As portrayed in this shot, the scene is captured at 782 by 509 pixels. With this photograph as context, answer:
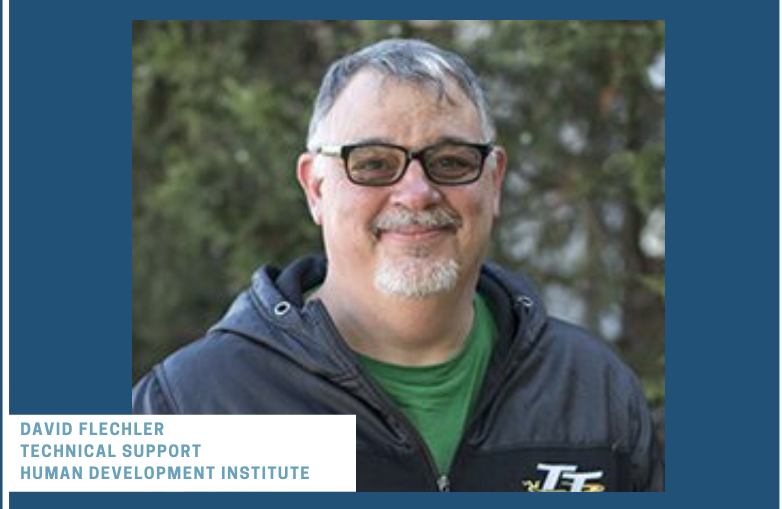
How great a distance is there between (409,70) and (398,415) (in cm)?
83

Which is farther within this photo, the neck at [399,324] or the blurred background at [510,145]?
the blurred background at [510,145]

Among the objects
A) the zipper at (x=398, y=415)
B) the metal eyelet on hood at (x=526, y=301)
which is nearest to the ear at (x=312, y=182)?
the zipper at (x=398, y=415)

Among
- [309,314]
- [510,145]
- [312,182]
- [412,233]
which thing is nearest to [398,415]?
[309,314]

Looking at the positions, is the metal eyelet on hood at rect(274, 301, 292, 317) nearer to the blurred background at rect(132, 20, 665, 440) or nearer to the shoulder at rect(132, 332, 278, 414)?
the shoulder at rect(132, 332, 278, 414)

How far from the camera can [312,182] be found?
2.91 meters

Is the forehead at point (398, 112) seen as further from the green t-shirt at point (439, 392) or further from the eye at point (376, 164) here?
the green t-shirt at point (439, 392)

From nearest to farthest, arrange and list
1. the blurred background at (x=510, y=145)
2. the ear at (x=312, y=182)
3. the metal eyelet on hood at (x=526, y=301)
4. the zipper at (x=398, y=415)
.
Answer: the zipper at (x=398, y=415), the ear at (x=312, y=182), the metal eyelet on hood at (x=526, y=301), the blurred background at (x=510, y=145)

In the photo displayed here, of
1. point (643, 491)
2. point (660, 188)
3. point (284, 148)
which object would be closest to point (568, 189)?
point (660, 188)

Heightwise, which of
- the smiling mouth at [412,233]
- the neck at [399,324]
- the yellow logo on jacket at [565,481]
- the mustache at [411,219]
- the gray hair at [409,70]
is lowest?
the yellow logo on jacket at [565,481]

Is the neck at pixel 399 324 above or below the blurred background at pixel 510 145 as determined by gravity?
below

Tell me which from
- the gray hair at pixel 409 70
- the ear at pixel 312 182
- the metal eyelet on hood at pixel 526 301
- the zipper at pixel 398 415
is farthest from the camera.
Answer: the metal eyelet on hood at pixel 526 301

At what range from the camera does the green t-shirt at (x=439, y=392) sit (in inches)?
106

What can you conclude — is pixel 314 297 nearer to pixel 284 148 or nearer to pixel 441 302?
pixel 441 302

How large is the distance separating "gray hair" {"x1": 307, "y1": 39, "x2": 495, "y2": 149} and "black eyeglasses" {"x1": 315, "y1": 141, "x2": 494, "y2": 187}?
140 millimetres
